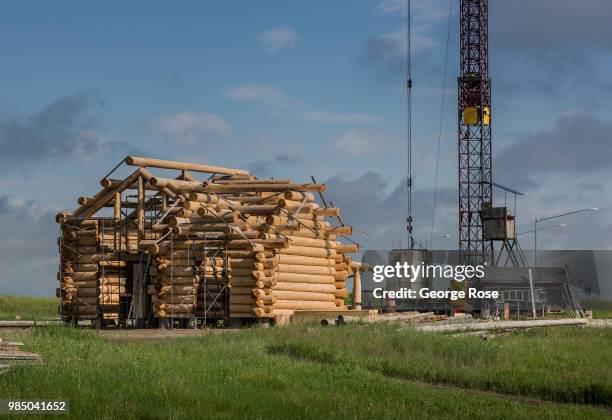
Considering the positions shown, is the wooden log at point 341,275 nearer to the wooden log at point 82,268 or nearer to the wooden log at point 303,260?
the wooden log at point 303,260

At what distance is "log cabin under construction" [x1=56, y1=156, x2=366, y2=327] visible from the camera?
4338cm

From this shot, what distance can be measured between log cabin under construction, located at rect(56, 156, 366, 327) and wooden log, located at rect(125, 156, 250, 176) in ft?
0.16

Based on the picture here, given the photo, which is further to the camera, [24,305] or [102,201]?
[24,305]

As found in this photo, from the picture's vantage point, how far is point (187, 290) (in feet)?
143

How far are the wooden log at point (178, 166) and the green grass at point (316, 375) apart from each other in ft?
45.1

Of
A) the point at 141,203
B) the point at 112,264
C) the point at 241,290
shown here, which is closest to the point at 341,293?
the point at 241,290

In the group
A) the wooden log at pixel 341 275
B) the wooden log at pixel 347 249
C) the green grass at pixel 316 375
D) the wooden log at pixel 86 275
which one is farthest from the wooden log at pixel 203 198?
the green grass at pixel 316 375

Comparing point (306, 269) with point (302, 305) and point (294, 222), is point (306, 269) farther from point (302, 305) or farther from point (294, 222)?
point (294, 222)

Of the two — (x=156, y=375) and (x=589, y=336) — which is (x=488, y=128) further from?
(x=156, y=375)

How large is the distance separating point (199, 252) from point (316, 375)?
1994 centimetres

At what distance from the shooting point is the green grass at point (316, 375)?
19.3 m

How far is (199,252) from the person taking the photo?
43.6 metres

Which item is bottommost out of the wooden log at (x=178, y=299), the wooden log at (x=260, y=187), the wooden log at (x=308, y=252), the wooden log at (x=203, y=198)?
the wooden log at (x=178, y=299)

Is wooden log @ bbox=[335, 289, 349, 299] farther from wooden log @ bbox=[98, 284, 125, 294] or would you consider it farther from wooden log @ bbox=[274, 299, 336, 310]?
wooden log @ bbox=[98, 284, 125, 294]
